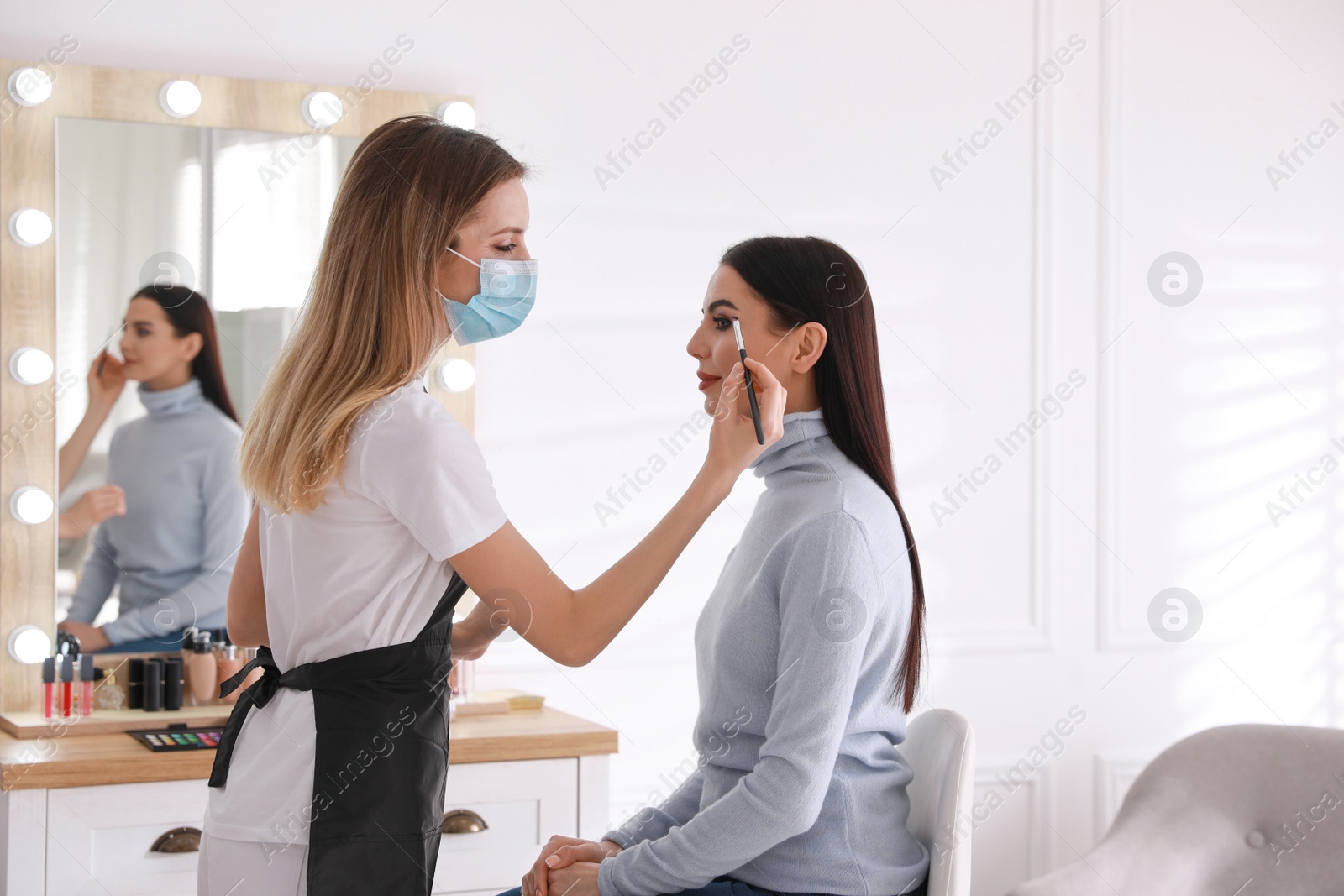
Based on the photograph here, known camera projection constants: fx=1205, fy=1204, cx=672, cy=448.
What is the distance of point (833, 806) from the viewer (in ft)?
4.19

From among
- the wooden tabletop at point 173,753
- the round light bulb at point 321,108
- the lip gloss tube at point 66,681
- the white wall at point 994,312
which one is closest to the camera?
the wooden tabletop at point 173,753

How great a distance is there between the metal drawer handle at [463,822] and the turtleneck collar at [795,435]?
2.57ft

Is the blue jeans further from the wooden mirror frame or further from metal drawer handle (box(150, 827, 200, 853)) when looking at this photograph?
the wooden mirror frame

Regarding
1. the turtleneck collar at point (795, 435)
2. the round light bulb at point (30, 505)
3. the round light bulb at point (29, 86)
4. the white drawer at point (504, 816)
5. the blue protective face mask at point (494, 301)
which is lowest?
the white drawer at point (504, 816)

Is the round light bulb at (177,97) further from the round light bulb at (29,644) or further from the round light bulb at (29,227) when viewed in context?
the round light bulb at (29,644)

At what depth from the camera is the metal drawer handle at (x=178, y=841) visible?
1.73 meters

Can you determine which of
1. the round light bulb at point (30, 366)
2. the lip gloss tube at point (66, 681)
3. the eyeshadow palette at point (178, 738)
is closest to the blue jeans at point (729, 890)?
the eyeshadow palette at point (178, 738)

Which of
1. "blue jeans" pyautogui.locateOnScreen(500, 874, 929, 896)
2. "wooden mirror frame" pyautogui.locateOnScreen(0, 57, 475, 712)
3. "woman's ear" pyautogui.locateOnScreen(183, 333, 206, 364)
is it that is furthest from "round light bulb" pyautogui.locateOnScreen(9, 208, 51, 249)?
"blue jeans" pyautogui.locateOnScreen(500, 874, 929, 896)

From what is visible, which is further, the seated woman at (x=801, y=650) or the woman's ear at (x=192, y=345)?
the woman's ear at (x=192, y=345)

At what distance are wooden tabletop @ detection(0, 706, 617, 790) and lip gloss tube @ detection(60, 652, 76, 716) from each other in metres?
0.06

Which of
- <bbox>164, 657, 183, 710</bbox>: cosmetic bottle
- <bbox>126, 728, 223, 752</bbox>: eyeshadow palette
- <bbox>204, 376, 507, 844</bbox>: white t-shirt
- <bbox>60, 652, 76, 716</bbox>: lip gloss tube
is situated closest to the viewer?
<bbox>204, 376, 507, 844</bbox>: white t-shirt

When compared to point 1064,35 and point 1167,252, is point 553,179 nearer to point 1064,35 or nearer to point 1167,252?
point 1064,35

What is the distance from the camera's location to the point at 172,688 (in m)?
2.08

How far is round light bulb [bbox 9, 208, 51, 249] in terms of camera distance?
2.06 meters
